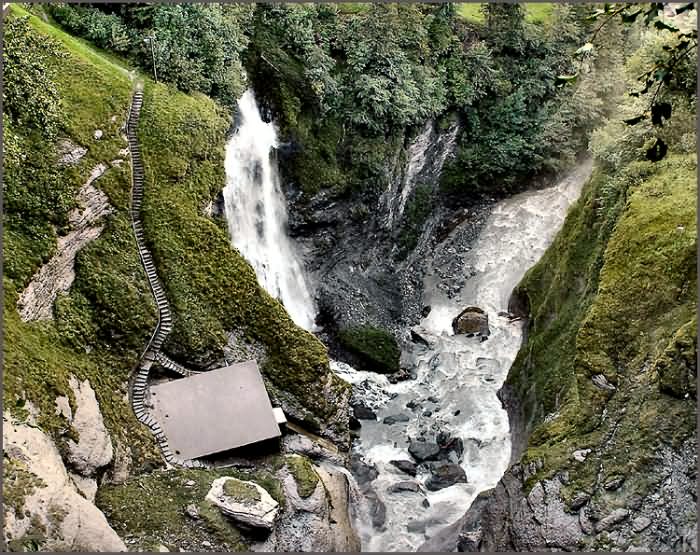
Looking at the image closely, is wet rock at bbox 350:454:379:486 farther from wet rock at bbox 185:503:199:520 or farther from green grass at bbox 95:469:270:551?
wet rock at bbox 185:503:199:520

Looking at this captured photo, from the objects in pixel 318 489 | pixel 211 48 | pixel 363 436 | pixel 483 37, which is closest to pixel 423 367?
pixel 363 436

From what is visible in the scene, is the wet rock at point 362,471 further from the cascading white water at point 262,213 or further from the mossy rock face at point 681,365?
the mossy rock face at point 681,365

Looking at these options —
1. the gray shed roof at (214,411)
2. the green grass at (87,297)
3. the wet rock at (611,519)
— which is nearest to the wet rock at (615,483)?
the wet rock at (611,519)

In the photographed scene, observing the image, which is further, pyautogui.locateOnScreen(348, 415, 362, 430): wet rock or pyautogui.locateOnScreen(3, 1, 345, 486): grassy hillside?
pyautogui.locateOnScreen(348, 415, 362, 430): wet rock

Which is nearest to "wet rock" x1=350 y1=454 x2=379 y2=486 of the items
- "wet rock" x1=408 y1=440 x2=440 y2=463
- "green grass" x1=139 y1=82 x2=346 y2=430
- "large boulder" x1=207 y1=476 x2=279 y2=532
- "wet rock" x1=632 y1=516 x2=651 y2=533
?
"wet rock" x1=408 y1=440 x2=440 y2=463

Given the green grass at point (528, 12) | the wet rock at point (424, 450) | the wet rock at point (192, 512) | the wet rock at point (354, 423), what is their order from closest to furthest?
the wet rock at point (192, 512), the wet rock at point (424, 450), the wet rock at point (354, 423), the green grass at point (528, 12)

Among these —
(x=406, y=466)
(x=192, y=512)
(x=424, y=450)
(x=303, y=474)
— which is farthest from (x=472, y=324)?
(x=192, y=512)
